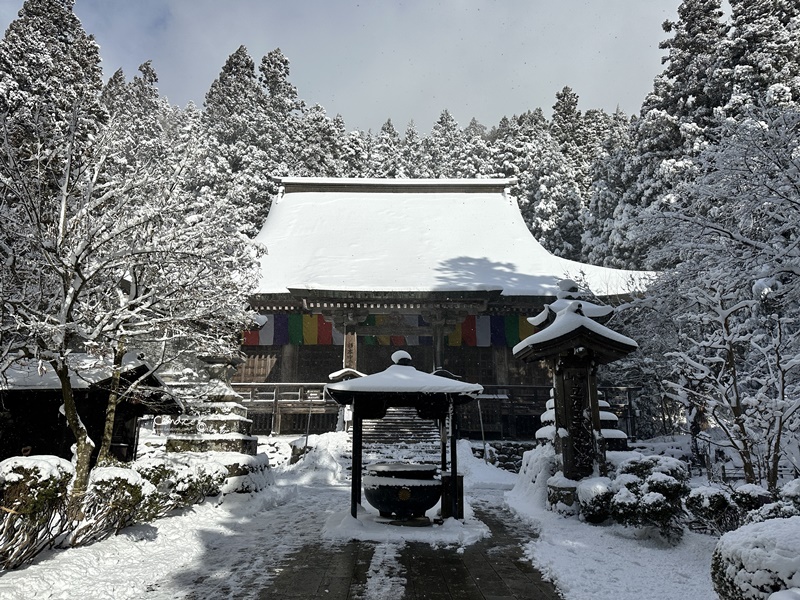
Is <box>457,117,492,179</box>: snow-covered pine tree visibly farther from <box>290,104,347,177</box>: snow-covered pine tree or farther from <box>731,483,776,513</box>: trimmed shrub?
<box>731,483,776,513</box>: trimmed shrub

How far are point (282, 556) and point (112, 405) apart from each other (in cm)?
357

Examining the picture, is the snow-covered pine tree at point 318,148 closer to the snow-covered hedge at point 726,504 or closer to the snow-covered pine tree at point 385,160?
the snow-covered pine tree at point 385,160

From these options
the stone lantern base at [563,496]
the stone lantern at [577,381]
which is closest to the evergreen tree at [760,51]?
the stone lantern at [577,381]

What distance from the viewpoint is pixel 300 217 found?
25.9 m

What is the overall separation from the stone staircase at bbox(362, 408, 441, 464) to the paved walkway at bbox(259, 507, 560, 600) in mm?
7421

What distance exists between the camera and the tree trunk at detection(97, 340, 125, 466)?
7648mm

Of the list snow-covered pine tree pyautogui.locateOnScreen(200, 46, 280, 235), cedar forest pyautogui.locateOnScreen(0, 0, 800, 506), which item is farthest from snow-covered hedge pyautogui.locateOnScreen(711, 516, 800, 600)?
snow-covered pine tree pyautogui.locateOnScreen(200, 46, 280, 235)

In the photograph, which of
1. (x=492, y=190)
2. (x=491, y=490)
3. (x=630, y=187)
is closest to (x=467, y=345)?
(x=491, y=490)

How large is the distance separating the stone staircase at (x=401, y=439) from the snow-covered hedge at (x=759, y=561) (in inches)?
436

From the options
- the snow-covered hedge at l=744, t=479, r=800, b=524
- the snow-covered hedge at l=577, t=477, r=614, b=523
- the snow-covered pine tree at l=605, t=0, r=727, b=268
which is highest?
the snow-covered pine tree at l=605, t=0, r=727, b=268

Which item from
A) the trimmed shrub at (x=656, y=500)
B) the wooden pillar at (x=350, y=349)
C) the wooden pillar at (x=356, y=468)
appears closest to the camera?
the trimmed shrub at (x=656, y=500)

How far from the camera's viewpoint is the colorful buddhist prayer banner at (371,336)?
2014 cm

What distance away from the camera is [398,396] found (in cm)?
862

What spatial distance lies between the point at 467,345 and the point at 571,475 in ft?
39.1
